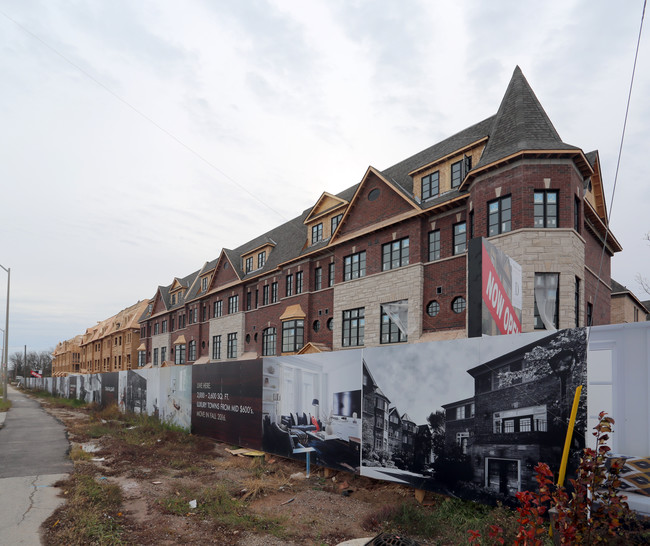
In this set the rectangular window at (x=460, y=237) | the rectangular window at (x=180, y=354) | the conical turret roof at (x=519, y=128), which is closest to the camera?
the conical turret roof at (x=519, y=128)

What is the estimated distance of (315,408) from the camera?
12.0 metres

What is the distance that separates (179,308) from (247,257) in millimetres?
15512

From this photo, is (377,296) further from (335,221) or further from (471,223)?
(335,221)

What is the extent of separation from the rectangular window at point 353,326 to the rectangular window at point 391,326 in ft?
5.39

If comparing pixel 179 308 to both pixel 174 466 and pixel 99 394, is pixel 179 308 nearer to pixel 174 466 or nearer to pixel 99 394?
pixel 99 394

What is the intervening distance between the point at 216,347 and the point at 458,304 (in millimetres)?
27489

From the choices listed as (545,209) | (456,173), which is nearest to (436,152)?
(456,173)

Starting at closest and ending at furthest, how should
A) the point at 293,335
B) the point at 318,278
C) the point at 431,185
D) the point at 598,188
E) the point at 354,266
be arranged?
the point at 598,188, the point at 431,185, the point at 354,266, the point at 318,278, the point at 293,335

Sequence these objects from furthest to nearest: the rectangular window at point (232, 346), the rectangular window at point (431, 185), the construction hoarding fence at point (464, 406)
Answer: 1. the rectangular window at point (232, 346)
2. the rectangular window at point (431, 185)
3. the construction hoarding fence at point (464, 406)

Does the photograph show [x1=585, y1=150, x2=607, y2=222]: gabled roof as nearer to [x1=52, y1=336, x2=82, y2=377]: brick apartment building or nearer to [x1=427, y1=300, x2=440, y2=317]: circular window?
[x1=427, y1=300, x2=440, y2=317]: circular window

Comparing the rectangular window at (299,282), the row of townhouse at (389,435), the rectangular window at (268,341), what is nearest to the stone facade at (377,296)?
the rectangular window at (299,282)

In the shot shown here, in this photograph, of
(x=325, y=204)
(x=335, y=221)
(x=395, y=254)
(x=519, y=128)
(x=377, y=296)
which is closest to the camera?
(x=519, y=128)

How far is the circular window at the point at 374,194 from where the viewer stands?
25172mm

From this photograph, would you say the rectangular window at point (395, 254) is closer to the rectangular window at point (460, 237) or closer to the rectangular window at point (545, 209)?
the rectangular window at point (460, 237)
